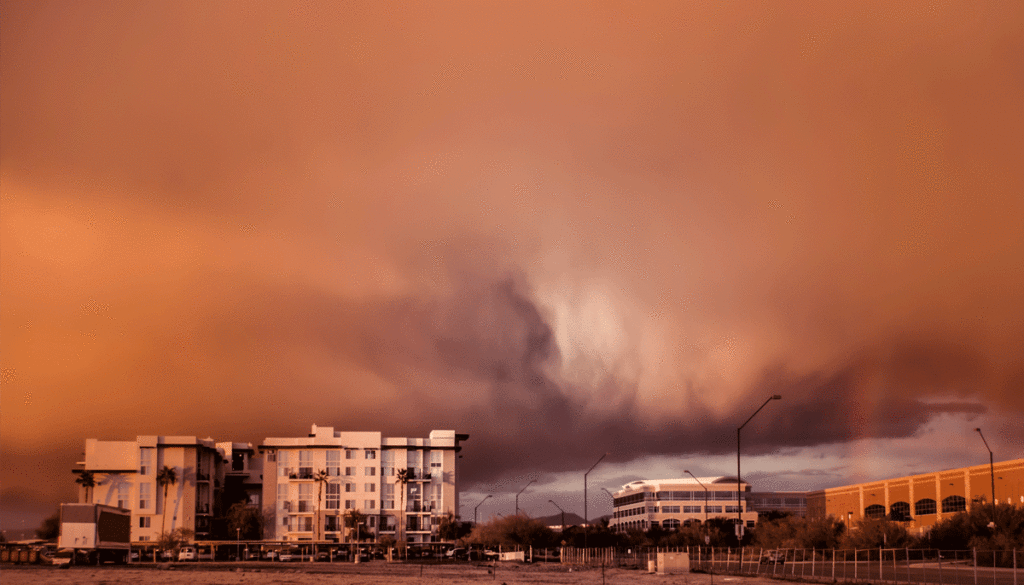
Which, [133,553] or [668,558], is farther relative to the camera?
[133,553]

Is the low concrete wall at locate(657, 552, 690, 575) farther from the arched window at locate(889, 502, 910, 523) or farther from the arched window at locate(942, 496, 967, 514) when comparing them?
the arched window at locate(889, 502, 910, 523)

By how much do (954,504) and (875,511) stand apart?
25.9 m

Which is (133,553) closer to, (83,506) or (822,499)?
Result: (83,506)

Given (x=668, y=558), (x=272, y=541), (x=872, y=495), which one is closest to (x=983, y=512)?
(x=668, y=558)

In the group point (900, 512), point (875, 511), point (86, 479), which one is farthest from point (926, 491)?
point (86, 479)

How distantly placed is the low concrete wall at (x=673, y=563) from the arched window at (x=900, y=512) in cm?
7376

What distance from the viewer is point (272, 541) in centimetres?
A: 19712

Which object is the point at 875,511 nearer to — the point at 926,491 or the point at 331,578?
the point at 926,491

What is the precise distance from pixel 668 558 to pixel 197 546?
4946 inches

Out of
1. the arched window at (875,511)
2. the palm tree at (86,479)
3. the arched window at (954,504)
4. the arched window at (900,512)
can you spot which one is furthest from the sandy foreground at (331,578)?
the palm tree at (86,479)

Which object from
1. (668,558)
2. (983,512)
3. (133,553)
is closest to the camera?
(668,558)

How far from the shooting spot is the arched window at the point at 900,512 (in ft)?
513

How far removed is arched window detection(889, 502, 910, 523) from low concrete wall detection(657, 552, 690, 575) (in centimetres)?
7376

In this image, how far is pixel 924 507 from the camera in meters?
151
